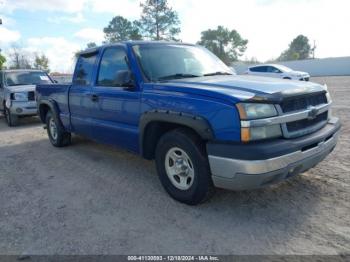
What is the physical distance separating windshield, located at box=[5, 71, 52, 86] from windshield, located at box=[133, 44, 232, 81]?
312 inches

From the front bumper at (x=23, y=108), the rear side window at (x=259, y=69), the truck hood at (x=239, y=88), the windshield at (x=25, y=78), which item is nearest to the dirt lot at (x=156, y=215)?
the truck hood at (x=239, y=88)

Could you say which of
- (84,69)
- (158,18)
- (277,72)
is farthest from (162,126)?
(158,18)

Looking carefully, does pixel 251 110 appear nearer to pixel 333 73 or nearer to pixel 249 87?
pixel 249 87

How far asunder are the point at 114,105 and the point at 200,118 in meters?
1.73

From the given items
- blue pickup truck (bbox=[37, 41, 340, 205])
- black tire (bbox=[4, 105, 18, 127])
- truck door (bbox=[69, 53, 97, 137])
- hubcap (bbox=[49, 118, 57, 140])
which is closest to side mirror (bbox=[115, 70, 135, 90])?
blue pickup truck (bbox=[37, 41, 340, 205])

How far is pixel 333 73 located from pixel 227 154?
4370 centimetres

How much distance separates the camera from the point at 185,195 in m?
3.59

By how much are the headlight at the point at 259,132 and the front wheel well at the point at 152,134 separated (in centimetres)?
99

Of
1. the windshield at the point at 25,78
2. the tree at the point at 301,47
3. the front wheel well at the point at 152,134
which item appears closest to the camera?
the front wheel well at the point at 152,134

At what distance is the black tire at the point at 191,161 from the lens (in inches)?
130

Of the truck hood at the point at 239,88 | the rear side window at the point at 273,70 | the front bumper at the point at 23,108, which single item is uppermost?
the rear side window at the point at 273,70

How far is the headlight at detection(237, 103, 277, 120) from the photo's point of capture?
2920 millimetres

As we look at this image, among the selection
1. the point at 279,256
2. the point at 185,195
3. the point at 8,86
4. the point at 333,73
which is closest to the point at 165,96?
the point at 185,195

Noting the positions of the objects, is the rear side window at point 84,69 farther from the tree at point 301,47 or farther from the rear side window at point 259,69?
the tree at point 301,47
